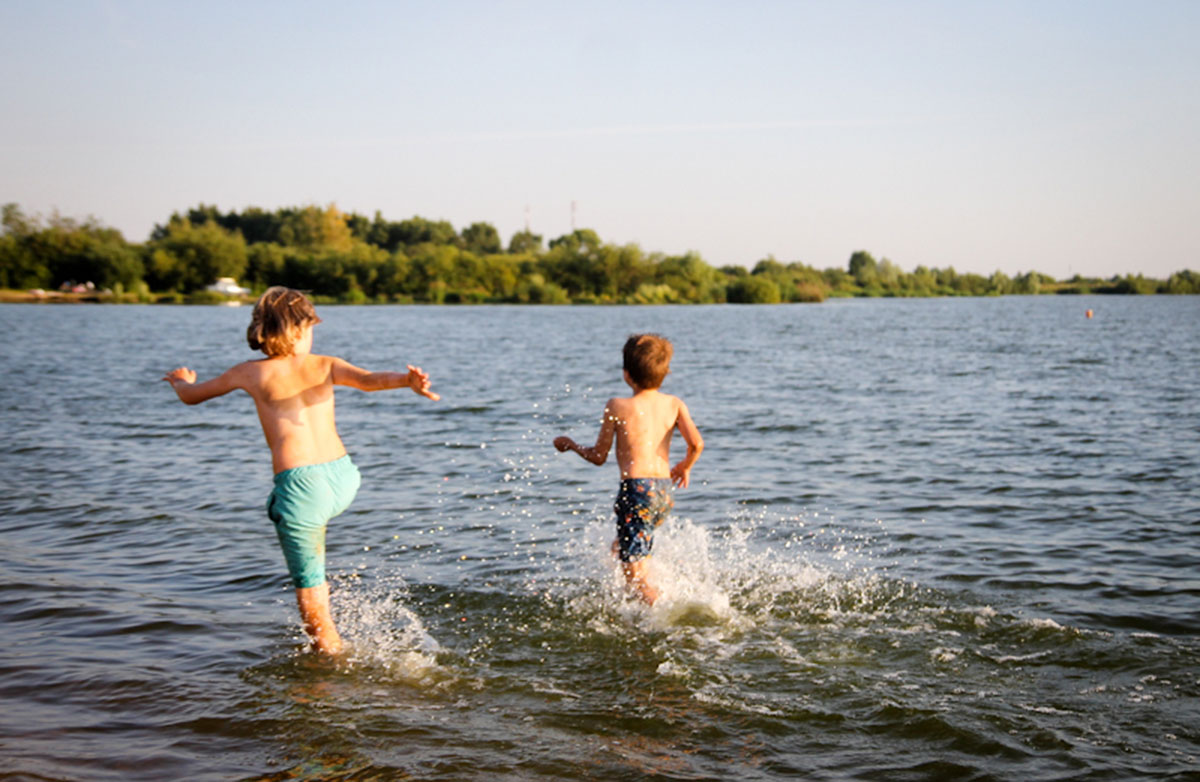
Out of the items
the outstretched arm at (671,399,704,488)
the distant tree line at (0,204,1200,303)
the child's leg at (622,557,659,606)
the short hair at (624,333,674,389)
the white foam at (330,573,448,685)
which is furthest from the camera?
the distant tree line at (0,204,1200,303)

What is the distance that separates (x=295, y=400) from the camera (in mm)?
5289

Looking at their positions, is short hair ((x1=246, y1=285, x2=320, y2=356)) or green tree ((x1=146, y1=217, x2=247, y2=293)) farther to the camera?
green tree ((x1=146, y1=217, x2=247, y2=293))

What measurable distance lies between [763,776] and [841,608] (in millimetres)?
2726

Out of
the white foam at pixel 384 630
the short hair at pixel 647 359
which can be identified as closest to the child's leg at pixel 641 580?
the short hair at pixel 647 359

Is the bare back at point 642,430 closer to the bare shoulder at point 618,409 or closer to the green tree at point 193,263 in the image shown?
the bare shoulder at point 618,409

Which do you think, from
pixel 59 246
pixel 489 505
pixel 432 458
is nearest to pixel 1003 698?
pixel 489 505

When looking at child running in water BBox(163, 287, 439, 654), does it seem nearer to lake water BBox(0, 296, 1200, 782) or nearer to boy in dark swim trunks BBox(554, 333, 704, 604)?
lake water BBox(0, 296, 1200, 782)

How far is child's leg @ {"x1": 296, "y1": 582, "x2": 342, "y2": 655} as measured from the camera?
220 inches

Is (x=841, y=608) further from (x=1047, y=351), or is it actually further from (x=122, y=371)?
(x=1047, y=351)

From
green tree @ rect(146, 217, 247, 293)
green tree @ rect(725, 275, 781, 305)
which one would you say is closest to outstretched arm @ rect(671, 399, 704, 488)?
green tree @ rect(146, 217, 247, 293)

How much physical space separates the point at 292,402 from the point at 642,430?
89.5 inches

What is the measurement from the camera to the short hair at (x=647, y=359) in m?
6.45

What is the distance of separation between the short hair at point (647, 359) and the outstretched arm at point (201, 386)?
2448 mm

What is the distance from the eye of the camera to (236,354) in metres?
36.2
